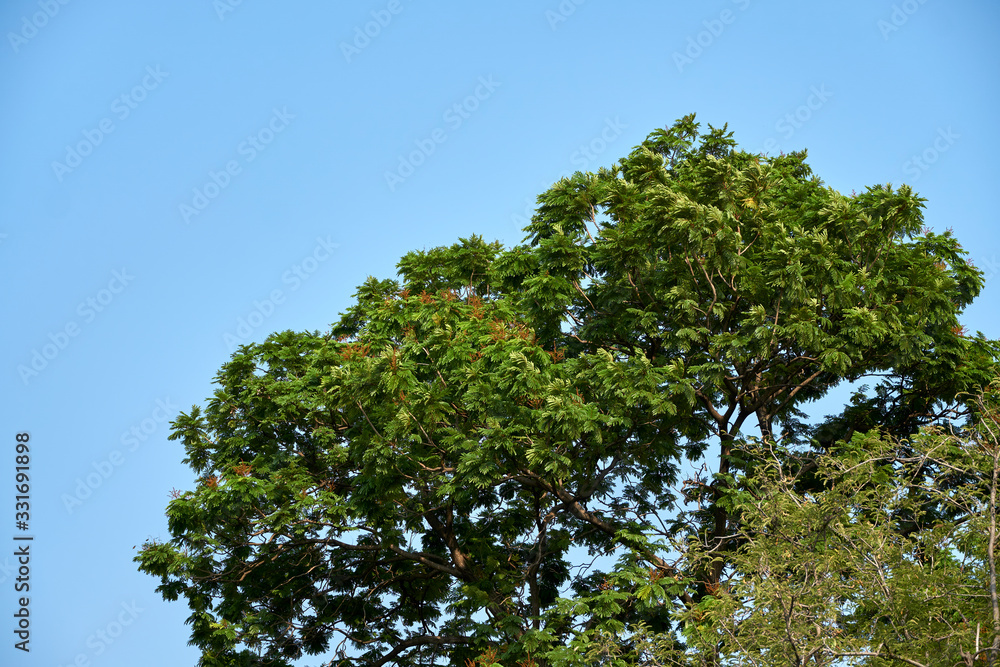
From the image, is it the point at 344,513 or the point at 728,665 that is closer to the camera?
the point at 728,665

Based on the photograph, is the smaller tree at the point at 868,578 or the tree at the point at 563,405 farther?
the tree at the point at 563,405

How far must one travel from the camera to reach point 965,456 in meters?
10.6

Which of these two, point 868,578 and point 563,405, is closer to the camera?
point 868,578

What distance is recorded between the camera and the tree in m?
13.3

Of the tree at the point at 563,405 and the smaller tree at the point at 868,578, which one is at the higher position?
the tree at the point at 563,405

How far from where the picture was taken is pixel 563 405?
41.4 feet

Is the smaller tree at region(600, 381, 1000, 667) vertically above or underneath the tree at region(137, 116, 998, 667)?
underneath

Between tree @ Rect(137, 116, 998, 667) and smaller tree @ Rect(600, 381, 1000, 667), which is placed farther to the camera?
tree @ Rect(137, 116, 998, 667)

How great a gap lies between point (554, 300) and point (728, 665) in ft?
19.1

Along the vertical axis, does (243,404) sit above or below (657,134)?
below

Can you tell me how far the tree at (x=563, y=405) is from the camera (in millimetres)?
13297

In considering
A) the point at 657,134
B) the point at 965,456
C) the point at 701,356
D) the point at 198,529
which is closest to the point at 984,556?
the point at 965,456

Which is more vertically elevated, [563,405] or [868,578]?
[563,405]

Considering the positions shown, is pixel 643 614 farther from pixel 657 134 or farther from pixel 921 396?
pixel 657 134
